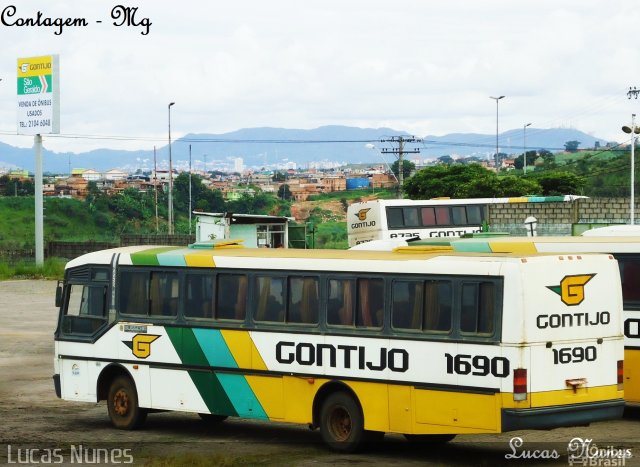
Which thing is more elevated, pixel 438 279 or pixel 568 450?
pixel 438 279

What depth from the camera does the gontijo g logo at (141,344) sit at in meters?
18.6

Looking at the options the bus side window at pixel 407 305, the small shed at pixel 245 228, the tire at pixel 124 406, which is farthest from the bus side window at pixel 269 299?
the small shed at pixel 245 228

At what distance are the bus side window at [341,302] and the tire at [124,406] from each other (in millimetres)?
3761

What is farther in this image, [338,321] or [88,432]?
[88,432]

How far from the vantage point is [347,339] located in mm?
16359

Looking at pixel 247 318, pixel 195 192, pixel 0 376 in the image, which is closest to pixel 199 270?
pixel 247 318

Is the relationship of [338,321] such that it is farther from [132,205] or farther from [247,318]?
[132,205]

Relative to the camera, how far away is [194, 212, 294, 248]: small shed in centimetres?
5209

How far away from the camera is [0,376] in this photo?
2641 cm

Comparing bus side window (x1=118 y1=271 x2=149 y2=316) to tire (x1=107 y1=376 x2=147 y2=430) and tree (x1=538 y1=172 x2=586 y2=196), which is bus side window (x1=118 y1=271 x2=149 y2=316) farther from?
tree (x1=538 y1=172 x2=586 y2=196)

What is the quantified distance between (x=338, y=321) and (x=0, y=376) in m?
12.1

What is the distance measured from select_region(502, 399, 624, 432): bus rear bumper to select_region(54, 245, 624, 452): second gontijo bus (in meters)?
0.02

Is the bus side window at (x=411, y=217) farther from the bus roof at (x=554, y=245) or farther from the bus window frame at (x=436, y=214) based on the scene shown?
the bus roof at (x=554, y=245)

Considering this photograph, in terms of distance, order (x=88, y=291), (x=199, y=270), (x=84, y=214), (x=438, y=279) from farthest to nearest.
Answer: (x=84, y=214) → (x=88, y=291) → (x=199, y=270) → (x=438, y=279)
